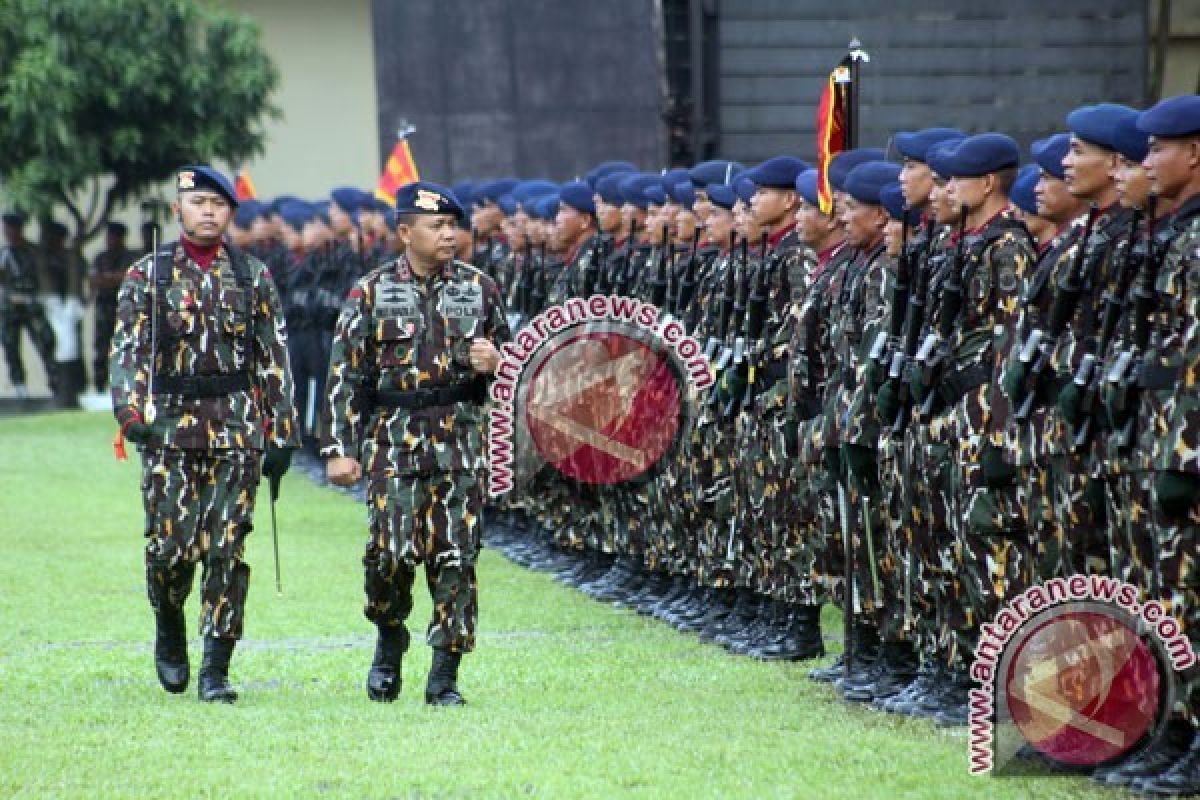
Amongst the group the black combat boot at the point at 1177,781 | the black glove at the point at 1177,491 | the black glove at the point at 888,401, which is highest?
the black glove at the point at 1177,491

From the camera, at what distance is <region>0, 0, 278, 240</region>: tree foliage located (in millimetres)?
28141

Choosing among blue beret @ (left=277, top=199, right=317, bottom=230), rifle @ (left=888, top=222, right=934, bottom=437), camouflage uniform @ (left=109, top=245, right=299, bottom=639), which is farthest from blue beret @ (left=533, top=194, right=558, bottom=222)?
blue beret @ (left=277, top=199, right=317, bottom=230)

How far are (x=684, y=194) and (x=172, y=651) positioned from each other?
448 cm

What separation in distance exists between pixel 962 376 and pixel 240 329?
303 centimetres

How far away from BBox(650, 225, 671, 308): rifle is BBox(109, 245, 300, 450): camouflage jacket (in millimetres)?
3671

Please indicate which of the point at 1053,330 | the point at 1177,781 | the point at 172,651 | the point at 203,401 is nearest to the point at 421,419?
Answer: the point at 203,401

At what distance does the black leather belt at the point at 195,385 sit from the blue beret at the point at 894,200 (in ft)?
9.25

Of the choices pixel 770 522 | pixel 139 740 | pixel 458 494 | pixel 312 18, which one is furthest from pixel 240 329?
pixel 312 18

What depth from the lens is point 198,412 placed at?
35.1 ft

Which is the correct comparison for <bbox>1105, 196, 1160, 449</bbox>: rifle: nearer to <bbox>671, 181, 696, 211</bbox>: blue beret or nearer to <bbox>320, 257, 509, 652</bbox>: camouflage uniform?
<bbox>320, 257, 509, 652</bbox>: camouflage uniform

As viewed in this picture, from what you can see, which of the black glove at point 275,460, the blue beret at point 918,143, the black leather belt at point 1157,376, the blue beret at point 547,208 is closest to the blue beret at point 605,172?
the blue beret at point 547,208

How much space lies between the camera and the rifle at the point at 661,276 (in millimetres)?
14172

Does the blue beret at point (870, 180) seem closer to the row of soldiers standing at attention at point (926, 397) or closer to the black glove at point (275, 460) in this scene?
the row of soldiers standing at attention at point (926, 397)

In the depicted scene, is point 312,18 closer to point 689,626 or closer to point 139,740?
point 689,626
